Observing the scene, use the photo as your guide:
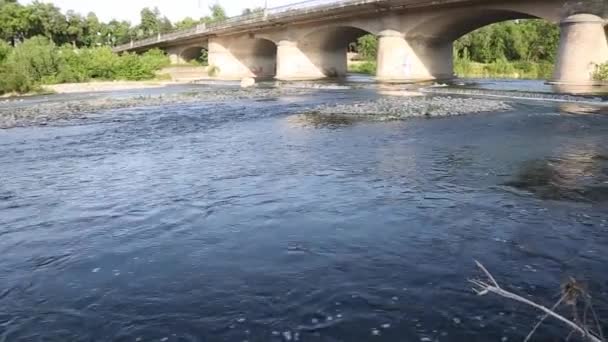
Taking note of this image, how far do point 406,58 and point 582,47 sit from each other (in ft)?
56.6

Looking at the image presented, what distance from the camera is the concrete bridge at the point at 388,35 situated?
3228 cm

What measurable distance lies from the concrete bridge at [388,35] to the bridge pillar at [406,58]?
9 cm

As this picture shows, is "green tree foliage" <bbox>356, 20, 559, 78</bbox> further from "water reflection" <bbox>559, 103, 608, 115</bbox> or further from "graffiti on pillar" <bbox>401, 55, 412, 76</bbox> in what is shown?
"water reflection" <bbox>559, 103, 608, 115</bbox>

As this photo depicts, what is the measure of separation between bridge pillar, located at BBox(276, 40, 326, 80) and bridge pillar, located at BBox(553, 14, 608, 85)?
103 ft

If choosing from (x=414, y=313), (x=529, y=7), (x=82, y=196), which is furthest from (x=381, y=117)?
(x=529, y=7)

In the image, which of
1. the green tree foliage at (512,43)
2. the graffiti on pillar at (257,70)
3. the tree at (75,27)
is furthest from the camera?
the tree at (75,27)

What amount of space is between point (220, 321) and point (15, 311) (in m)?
2.20

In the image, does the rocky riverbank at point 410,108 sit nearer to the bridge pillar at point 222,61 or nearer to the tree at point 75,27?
the bridge pillar at point 222,61

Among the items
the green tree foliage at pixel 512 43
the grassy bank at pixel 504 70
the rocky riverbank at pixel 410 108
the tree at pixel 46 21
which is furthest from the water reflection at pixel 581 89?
the tree at pixel 46 21

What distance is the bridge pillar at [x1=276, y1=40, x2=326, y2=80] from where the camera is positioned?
2323 inches

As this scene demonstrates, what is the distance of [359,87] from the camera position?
40.1m

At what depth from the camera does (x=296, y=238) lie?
7.58 meters

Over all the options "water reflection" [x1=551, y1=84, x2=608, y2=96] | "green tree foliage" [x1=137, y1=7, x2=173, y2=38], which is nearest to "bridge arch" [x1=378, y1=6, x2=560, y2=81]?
"water reflection" [x1=551, y1=84, x2=608, y2=96]

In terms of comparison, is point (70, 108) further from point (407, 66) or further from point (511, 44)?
point (511, 44)
